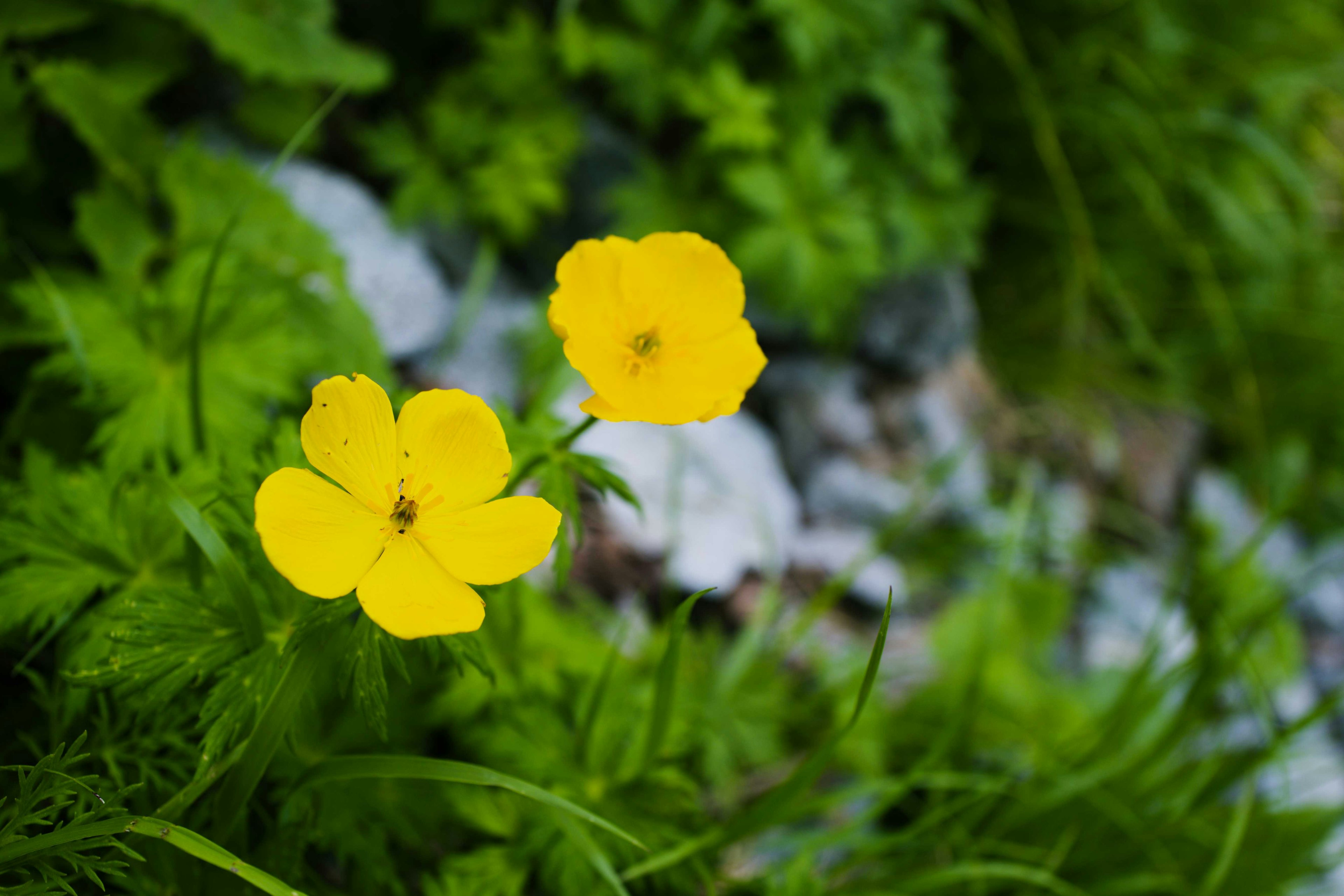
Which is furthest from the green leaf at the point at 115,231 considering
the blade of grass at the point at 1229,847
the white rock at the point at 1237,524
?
the white rock at the point at 1237,524

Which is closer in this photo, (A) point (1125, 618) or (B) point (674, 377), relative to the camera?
(B) point (674, 377)

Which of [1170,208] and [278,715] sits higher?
[1170,208]

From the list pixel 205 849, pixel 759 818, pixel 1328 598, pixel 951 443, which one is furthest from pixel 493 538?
pixel 1328 598

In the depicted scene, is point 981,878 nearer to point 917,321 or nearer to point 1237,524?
point 917,321

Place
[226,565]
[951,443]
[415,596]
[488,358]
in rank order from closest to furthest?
[415,596]
[226,565]
[488,358]
[951,443]

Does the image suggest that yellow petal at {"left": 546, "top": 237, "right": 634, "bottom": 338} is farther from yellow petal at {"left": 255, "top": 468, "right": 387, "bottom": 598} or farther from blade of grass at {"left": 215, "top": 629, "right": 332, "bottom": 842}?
blade of grass at {"left": 215, "top": 629, "right": 332, "bottom": 842}

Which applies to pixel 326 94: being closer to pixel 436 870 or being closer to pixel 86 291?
pixel 86 291

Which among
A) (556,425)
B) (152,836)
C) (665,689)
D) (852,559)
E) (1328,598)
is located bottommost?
(852,559)

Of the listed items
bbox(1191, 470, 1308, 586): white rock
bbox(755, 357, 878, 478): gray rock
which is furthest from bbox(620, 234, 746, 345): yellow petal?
bbox(1191, 470, 1308, 586): white rock
